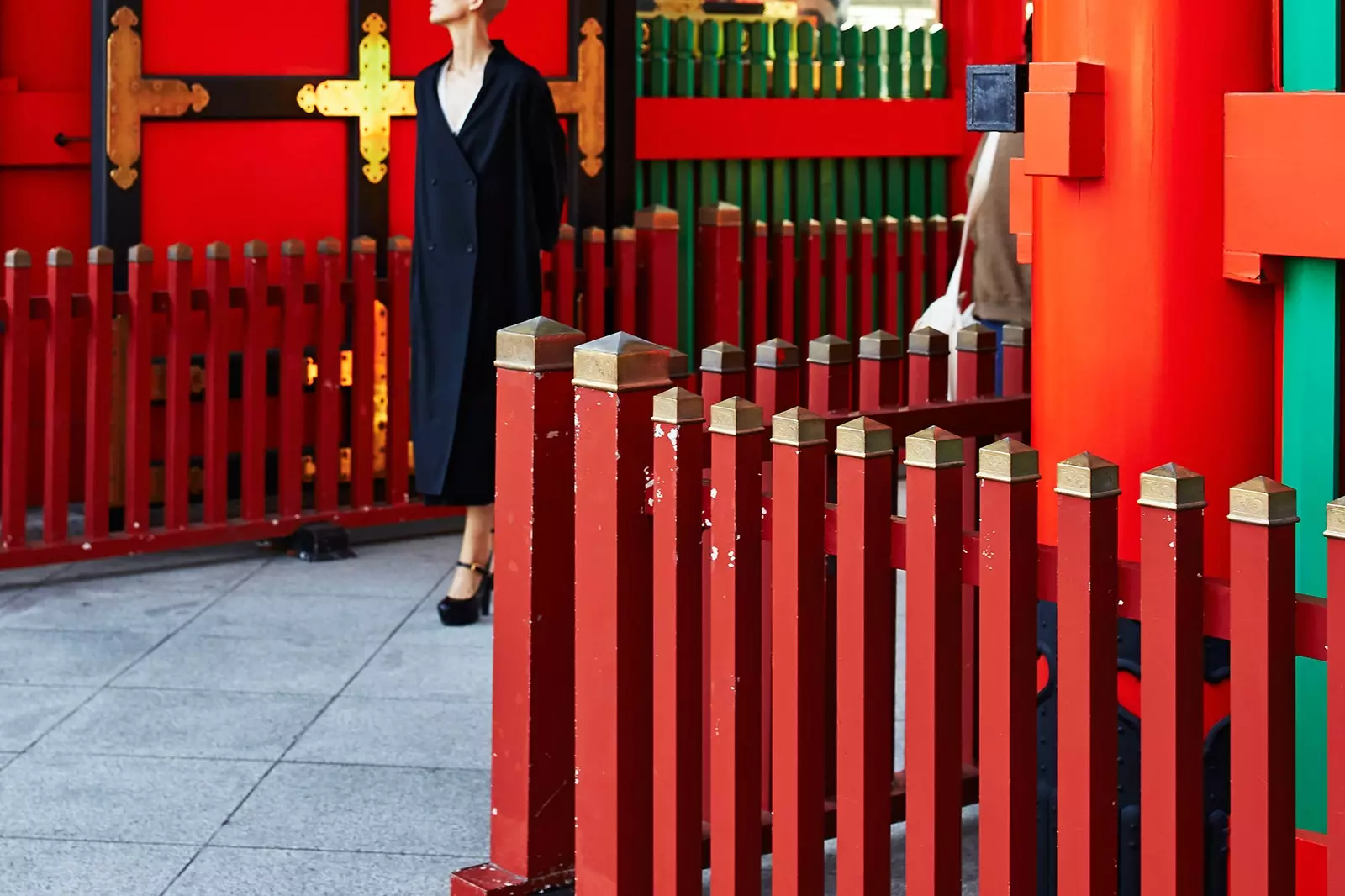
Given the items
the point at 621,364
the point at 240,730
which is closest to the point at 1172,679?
the point at 621,364

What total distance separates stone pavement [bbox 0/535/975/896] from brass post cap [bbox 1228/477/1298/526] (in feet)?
4.94

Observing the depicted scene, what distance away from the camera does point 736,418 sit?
98.3 inches

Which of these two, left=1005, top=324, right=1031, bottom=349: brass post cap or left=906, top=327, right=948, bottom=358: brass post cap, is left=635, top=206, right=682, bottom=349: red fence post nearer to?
left=1005, top=324, right=1031, bottom=349: brass post cap

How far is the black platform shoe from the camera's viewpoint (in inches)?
206

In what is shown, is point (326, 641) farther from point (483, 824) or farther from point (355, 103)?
point (355, 103)

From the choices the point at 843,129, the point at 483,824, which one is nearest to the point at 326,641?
the point at 483,824

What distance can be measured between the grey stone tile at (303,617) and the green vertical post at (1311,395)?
115 inches

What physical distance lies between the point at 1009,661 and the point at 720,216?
474 cm

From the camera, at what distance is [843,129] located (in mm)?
8008

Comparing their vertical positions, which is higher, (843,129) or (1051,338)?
(843,129)

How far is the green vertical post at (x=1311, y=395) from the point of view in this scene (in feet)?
8.10

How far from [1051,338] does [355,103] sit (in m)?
4.08

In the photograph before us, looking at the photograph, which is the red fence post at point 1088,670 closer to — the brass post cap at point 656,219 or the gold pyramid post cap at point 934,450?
the gold pyramid post cap at point 934,450


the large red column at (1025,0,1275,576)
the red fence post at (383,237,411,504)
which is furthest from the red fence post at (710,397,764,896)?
the red fence post at (383,237,411,504)
